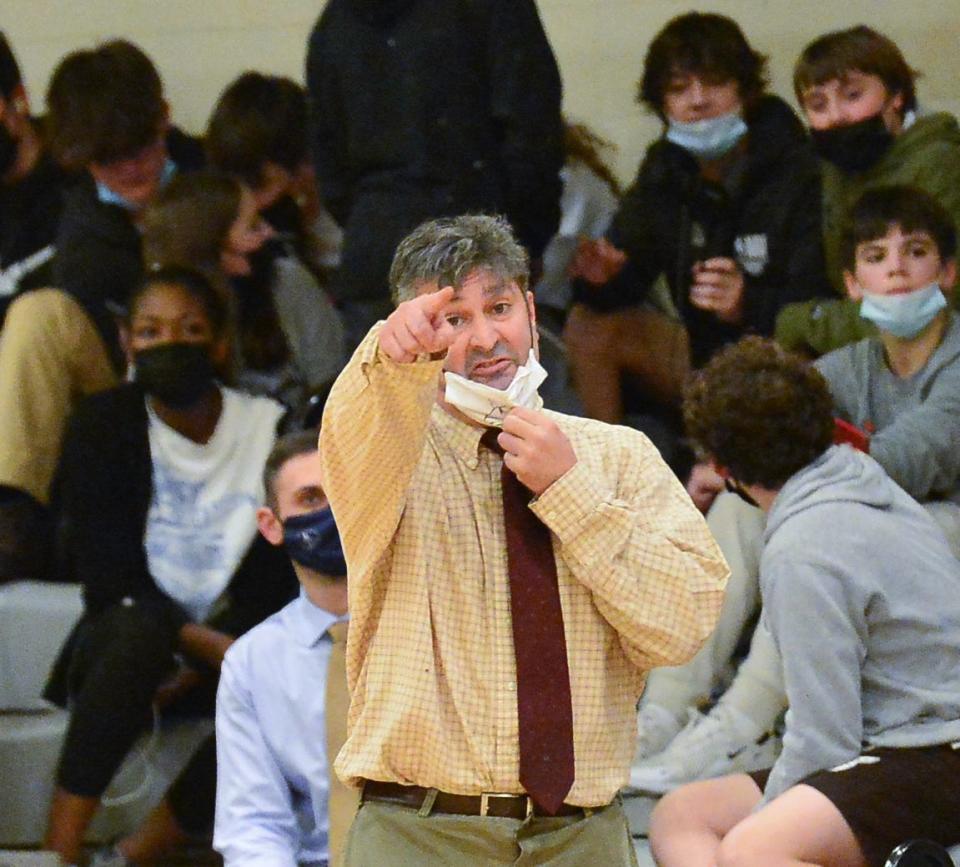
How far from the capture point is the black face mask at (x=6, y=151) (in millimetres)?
5016

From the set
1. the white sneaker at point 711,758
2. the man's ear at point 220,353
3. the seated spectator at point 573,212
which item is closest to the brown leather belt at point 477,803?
the white sneaker at point 711,758

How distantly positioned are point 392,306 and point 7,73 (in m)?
1.61

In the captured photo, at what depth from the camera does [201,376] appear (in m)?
4.42

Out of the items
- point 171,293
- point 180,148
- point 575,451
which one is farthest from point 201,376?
point 575,451

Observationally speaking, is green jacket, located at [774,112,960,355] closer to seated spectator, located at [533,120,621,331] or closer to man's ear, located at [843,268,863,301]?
man's ear, located at [843,268,863,301]

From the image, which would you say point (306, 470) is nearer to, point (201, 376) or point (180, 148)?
point (201, 376)

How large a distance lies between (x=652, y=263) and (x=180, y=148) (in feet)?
4.82

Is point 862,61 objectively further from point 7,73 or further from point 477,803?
point 477,803

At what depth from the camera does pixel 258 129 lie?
505cm

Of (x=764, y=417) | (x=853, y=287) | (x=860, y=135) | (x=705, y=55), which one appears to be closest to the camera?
(x=764, y=417)

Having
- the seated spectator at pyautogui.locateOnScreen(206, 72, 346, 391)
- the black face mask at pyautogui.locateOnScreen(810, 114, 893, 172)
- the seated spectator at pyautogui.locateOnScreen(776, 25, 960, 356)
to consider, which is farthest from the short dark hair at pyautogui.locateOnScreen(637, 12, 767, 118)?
the seated spectator at pyautogui.locateOnScreen(206, 72, 346, 391)

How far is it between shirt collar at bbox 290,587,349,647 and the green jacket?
1.60 metres

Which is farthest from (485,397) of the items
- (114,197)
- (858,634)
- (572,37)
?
(572,37)

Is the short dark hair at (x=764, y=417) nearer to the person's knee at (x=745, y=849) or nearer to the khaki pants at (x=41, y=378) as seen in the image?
the person's knee at (x=745, y=849)
